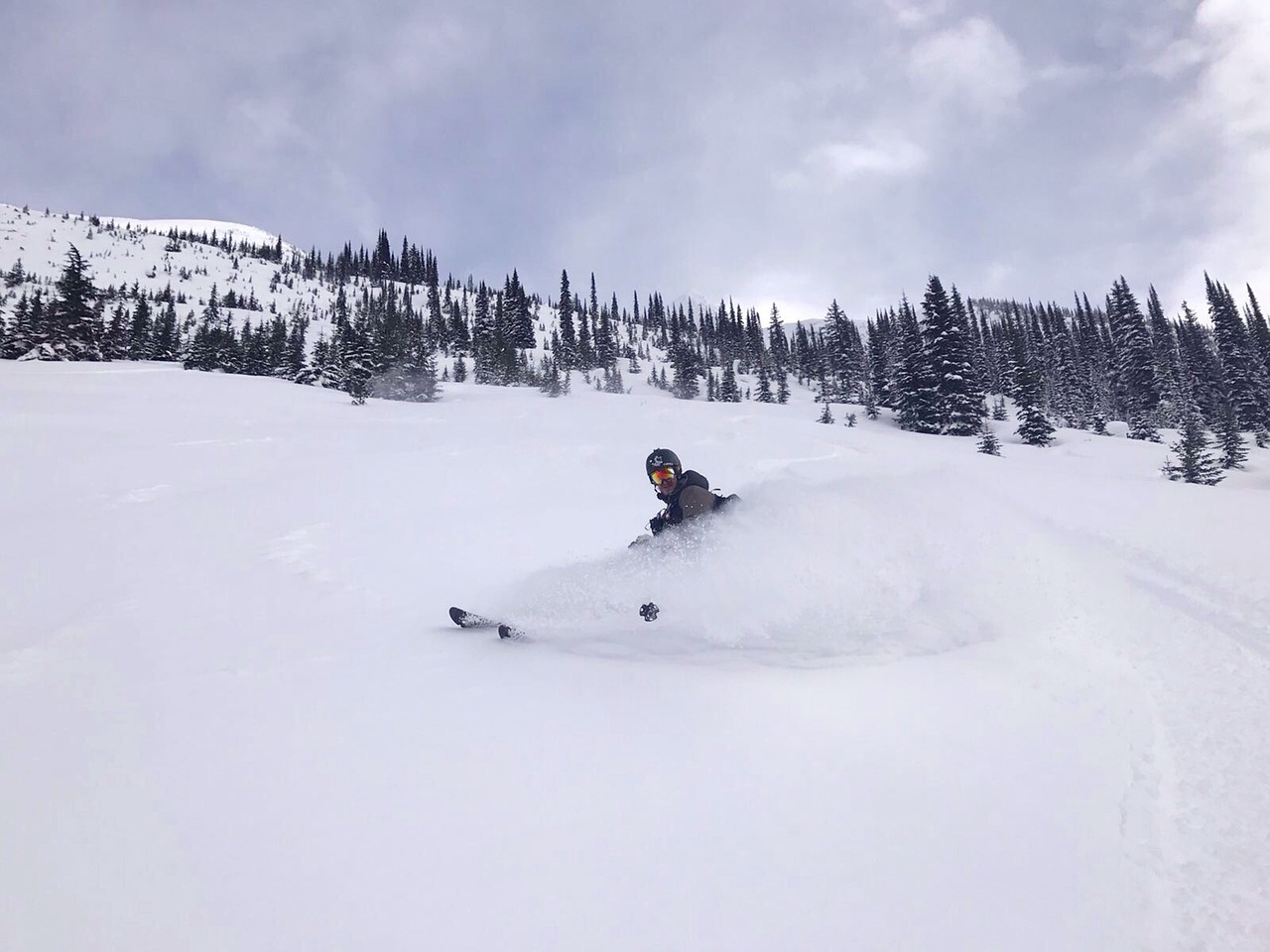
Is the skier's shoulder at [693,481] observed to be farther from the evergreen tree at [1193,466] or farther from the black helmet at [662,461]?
the evergreen tree at [1193,466]

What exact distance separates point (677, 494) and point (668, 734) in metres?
3.59

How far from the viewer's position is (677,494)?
21.8 ft

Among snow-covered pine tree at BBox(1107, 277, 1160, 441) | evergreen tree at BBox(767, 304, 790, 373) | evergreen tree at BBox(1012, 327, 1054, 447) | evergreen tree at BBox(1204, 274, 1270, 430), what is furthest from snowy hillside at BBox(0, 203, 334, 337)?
evergreen tree at BBox(1204, 274, 1270, 430)

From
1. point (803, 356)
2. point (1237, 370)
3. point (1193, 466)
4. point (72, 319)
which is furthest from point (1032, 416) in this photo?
point (72, 319)

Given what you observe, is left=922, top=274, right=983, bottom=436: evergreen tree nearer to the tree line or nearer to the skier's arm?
the tree line

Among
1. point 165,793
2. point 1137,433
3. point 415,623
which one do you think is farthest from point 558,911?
point 1137,433

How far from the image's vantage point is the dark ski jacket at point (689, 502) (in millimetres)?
6465

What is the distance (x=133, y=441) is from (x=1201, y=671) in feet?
65.6

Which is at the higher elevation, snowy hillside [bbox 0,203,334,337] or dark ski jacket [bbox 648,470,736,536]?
snowy hillside [bbox 0,203,334,337]

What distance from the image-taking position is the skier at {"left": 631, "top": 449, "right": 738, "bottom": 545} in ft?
21.2

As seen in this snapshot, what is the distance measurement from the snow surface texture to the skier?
1.24 feet

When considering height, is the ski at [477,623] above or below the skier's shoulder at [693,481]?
below

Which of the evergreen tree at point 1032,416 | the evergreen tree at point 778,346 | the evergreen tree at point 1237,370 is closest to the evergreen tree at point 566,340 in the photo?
the evergreen tree at point 778,346

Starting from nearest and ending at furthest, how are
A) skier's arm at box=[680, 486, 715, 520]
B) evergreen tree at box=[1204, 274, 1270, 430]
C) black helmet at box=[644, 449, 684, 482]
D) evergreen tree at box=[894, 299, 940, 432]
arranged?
skier's arm at box=[680, 486, 715, 520] < black helmet at box=[644, 449, 684, 482] < evergreen tree at box=[894, 299, 940, 432] < evergreen tree at box=[1204, 274, 1270, 430]
